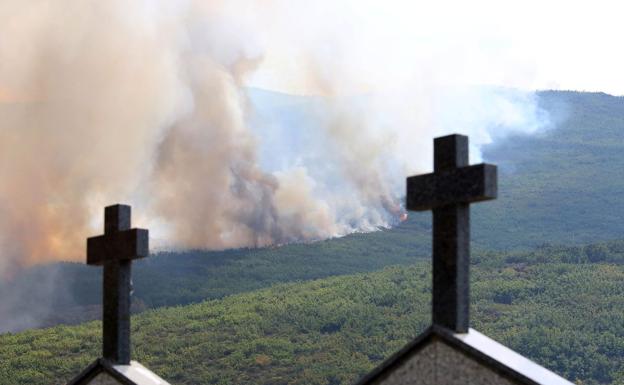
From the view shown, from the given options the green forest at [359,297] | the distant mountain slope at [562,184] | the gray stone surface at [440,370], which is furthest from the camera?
the distant mountain slope at [562,184]

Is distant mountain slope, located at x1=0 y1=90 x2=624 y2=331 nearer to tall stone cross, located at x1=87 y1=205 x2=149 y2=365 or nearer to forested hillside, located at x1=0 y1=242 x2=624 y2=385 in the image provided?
forested hillside, located at x1=0 y1=242 x2=624 y2=385

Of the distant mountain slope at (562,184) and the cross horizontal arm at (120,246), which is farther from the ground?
the distant mountain slope at (562,184)

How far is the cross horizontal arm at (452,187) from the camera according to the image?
30.6 feet

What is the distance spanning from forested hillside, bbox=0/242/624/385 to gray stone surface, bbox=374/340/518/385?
5741 centimetres

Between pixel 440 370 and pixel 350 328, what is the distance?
226 ft

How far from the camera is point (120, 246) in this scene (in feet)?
40.4

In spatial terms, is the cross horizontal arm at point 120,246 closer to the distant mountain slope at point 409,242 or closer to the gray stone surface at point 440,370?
the gray stone surface at point 440,370

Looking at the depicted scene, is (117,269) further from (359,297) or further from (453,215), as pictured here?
(359,297)

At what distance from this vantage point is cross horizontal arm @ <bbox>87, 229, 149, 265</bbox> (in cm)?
1220

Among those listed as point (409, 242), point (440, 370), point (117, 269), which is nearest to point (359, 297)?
point (409, 242)

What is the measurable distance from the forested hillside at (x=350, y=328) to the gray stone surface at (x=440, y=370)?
57.4 meters

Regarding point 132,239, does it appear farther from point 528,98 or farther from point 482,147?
point 528,98

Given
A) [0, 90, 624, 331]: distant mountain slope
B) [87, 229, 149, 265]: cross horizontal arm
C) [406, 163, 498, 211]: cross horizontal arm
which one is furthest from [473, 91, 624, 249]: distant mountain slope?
[406, 163, 498, 211]: cross horizontal arm

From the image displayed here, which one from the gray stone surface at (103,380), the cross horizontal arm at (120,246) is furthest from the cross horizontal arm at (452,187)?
the gray stone surface at (103,380)
